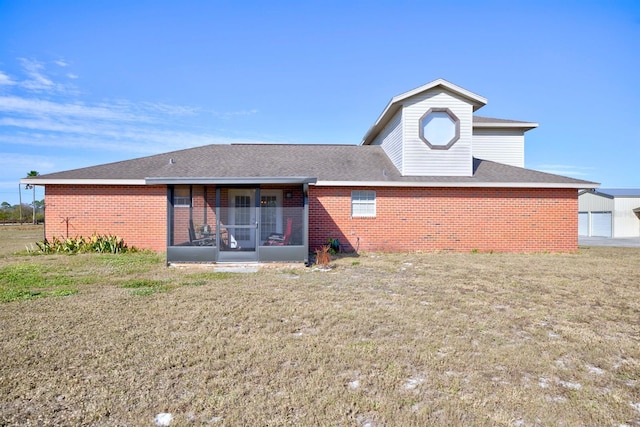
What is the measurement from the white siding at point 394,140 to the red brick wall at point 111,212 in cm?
894

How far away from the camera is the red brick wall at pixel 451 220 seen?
523 inches

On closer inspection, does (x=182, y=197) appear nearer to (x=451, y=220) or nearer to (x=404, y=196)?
(x=404, y=196)

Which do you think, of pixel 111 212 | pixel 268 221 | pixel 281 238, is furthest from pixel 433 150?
pixel 111 212

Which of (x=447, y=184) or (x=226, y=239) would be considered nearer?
(x=226, y=239)

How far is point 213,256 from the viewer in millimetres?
9938

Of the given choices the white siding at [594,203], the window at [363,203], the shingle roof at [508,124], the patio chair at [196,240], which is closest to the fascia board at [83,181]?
the patio chair at [196,240]

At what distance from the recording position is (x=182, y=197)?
396 inches

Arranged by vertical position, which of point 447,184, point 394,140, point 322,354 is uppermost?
point 394,140

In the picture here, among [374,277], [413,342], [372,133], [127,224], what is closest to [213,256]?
[374,277]

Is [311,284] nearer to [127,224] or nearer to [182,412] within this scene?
[182,412]

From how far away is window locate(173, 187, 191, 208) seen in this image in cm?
988

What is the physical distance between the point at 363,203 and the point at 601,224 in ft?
81.9

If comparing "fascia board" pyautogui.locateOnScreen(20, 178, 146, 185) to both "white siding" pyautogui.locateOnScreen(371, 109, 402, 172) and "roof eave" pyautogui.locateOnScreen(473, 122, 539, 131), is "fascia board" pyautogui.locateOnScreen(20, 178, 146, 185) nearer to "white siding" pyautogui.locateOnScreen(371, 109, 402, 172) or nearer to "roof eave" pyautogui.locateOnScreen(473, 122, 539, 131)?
"white siding" pyautogui.locateOnScreen(371, 109, 402, 172)

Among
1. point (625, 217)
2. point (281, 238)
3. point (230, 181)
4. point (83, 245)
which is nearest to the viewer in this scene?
point (230, 181)
